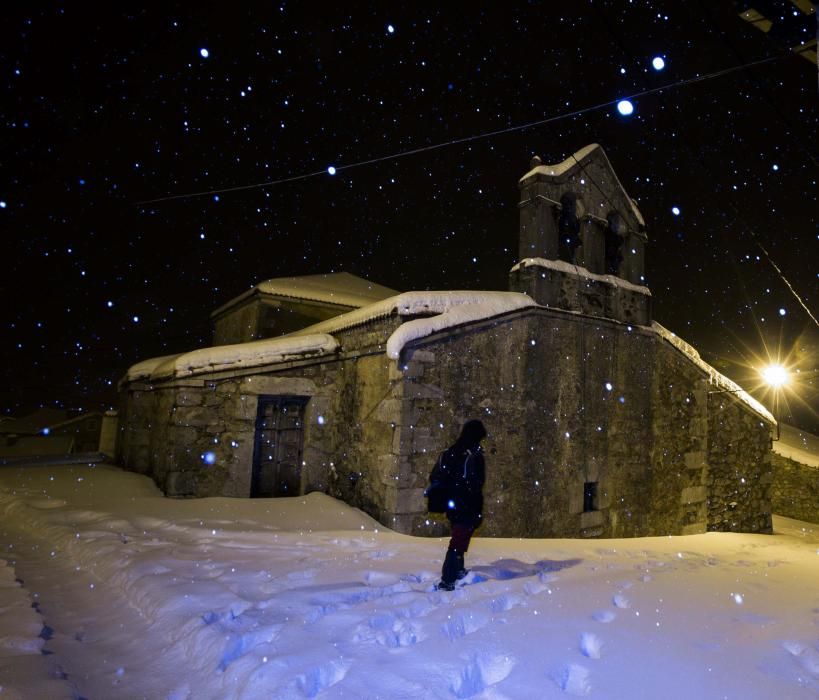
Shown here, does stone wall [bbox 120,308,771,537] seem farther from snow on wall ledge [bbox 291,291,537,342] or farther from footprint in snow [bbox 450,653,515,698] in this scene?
footprint in snow [bbox 450,653,515,698]

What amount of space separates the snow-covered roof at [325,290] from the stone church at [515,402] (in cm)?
442

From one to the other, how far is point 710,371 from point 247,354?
10300 mm

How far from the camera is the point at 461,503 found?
4.59 m

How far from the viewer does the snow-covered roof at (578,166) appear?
940cm

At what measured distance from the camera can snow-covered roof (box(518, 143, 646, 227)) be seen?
9.40 m

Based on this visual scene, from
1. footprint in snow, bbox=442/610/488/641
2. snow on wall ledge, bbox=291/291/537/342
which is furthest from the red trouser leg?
snow on wall ledge, bbox=291/291/537/342

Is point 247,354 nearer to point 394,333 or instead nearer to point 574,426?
point 394,333

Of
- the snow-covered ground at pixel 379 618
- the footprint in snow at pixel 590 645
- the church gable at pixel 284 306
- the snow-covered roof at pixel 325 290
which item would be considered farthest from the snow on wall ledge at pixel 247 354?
the footprint in snow at pixel 590 645

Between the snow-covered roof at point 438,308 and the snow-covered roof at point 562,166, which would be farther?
the snow-covered roof at point 562,166

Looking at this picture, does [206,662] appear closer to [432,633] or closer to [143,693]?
[143,693]

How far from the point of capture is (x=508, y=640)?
3385mm

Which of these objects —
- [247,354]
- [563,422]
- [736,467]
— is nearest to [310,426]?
[247,354]

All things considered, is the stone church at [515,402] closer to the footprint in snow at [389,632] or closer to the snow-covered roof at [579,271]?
the snow-covered roof at [579,271]

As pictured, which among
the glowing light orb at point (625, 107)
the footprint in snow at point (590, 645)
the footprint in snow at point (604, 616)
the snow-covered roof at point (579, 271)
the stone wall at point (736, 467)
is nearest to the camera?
the footprint in snow at point (590, 645)
